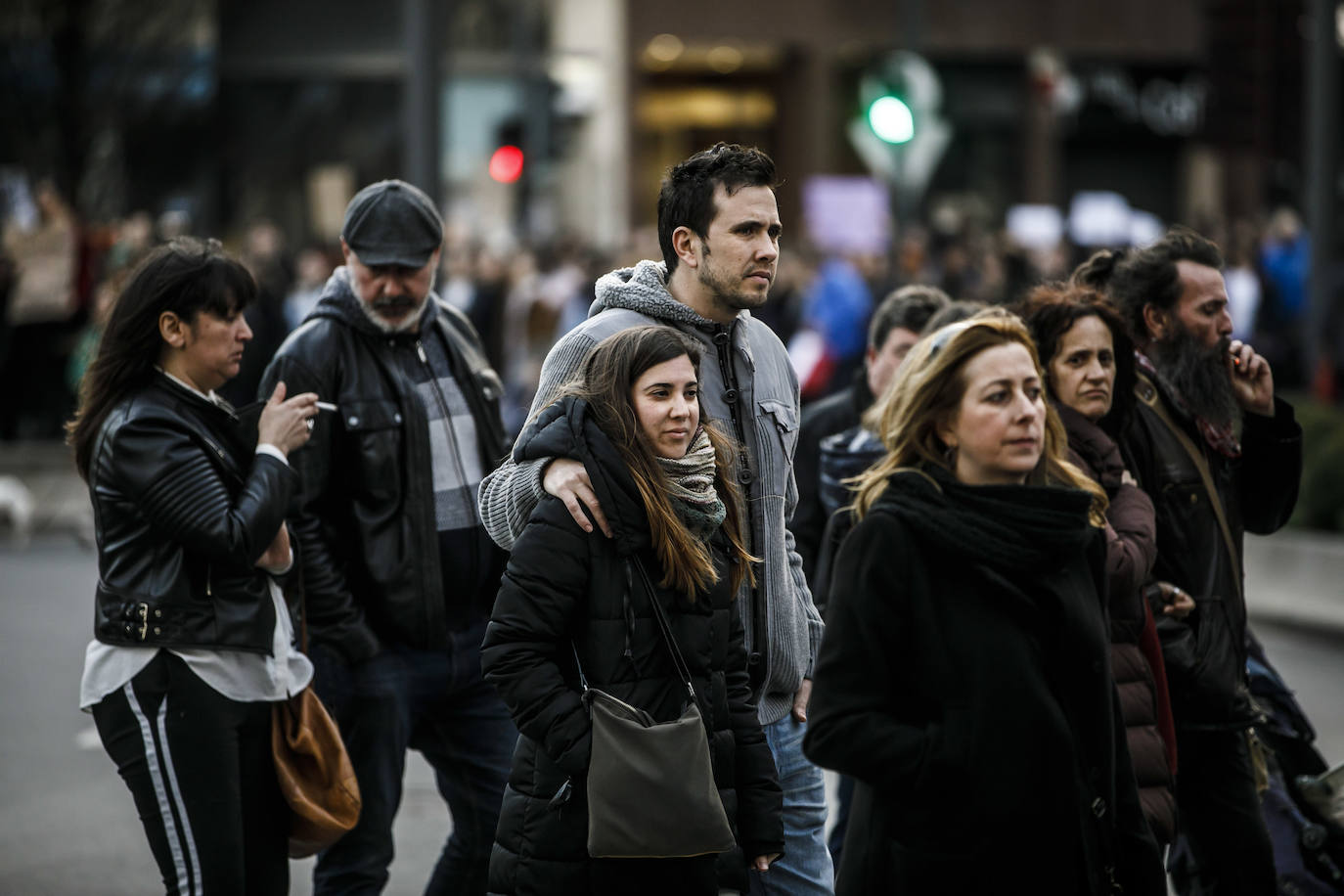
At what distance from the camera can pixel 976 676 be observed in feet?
11.0

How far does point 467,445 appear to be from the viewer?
5.14 metres

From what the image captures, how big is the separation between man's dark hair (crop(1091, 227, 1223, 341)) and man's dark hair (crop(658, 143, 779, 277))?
1336mm

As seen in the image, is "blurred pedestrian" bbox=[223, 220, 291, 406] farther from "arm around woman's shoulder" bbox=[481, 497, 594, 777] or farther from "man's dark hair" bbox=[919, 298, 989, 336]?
"arm around woman's shoulder" bbox=[481, 497, 594, 777]

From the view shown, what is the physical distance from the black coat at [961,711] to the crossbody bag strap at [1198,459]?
5.07 feet

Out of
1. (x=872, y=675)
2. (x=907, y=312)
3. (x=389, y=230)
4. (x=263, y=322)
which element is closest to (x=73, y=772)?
(x=389, y=230)

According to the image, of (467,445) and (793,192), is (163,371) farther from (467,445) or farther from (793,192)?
(793,192)

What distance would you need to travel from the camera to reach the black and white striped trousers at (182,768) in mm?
4254

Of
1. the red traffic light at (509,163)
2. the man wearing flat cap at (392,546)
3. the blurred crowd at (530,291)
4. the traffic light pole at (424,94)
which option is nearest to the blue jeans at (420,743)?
the man wearing flat cap at (392,546)

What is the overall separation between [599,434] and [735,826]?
0.87 metres

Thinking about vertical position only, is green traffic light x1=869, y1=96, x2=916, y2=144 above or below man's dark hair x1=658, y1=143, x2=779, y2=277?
above

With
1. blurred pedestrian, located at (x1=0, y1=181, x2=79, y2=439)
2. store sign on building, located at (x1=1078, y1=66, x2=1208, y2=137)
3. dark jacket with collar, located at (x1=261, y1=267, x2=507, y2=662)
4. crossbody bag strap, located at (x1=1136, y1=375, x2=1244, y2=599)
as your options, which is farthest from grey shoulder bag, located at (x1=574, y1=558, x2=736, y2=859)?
store sign on building, located at (x1=1078, y1=66, x2=1208, y2=137)

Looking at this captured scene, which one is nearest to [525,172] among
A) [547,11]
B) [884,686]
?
[547,11]

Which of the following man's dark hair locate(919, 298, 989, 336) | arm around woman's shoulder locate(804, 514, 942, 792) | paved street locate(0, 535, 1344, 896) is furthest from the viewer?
paved street locate(0, 535, 1344, 896)

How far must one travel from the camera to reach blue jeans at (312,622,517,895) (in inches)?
192
